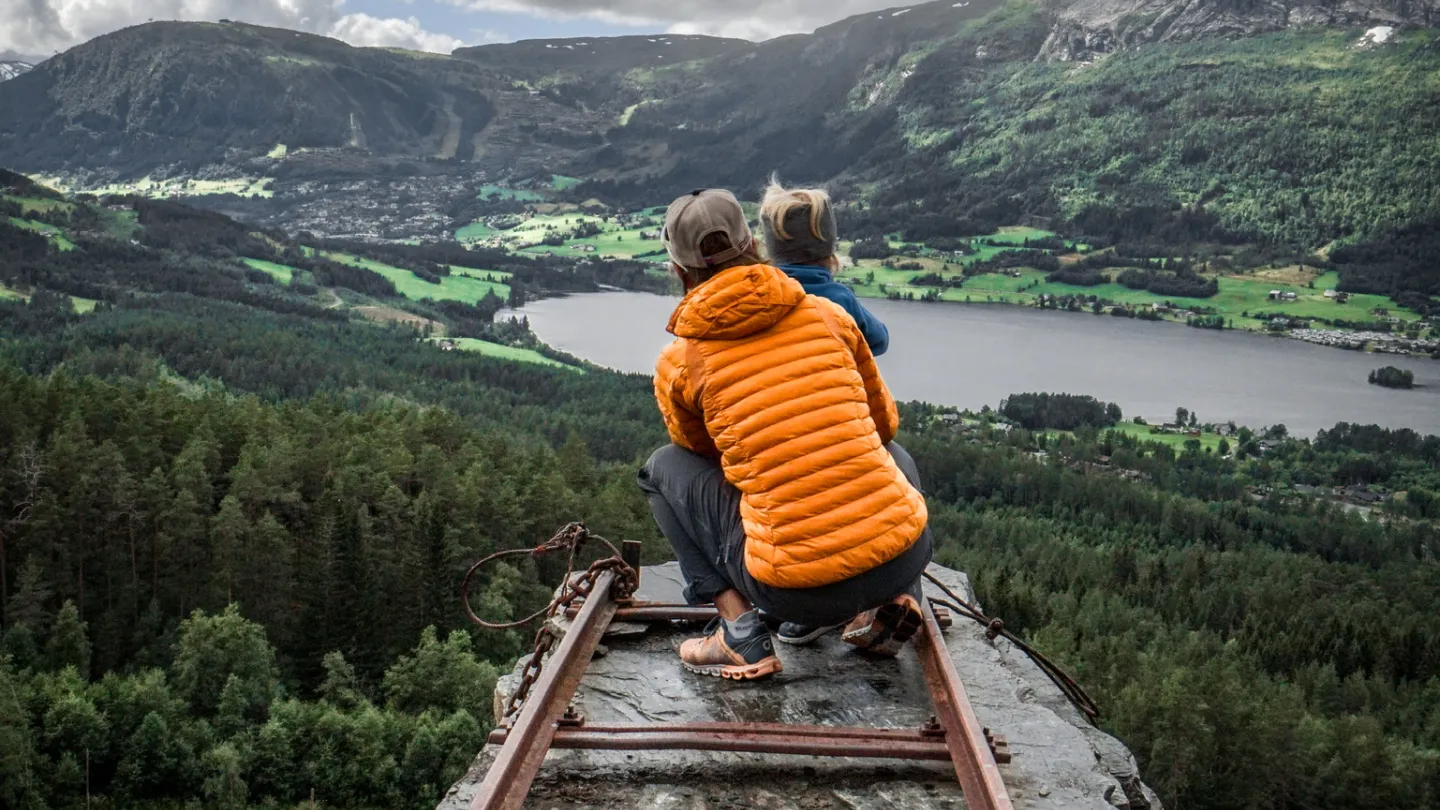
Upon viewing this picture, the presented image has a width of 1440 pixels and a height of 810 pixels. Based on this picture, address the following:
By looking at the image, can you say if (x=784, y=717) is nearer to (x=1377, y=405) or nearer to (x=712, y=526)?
(x=712, y=526)

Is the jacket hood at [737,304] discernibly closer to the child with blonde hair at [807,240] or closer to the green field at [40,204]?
the child with blonde hair at [807,240]

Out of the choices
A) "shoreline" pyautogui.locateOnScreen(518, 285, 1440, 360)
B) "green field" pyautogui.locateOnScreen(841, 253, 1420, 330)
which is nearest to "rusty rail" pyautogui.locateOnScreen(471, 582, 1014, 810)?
"shoreline" pyautogui.locateOnScreen(518, 285, 1440, 360)

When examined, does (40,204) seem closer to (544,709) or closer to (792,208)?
(792,208)

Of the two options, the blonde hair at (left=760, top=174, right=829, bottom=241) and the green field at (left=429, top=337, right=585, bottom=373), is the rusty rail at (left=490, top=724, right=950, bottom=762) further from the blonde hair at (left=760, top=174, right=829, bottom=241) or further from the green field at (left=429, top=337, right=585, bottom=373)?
the green field at (left=429, top=337, right=585, bottom=373)

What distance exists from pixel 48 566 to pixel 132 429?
266 inches

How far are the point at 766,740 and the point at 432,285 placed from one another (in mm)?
161853

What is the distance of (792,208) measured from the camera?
221 inches

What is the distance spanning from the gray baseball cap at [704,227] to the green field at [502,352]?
3949 inches

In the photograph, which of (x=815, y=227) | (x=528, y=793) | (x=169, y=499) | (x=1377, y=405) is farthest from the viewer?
(x=1377, y=405)

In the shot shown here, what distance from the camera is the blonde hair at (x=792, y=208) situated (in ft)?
18.4


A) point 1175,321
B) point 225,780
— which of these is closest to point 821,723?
point 225,780

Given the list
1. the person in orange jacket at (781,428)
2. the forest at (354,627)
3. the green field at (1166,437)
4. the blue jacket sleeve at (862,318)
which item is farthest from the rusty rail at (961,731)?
the green field at (1166,437)

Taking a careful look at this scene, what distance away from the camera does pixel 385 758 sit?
3666 centimetres

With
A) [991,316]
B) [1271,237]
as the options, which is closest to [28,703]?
[991,316]
